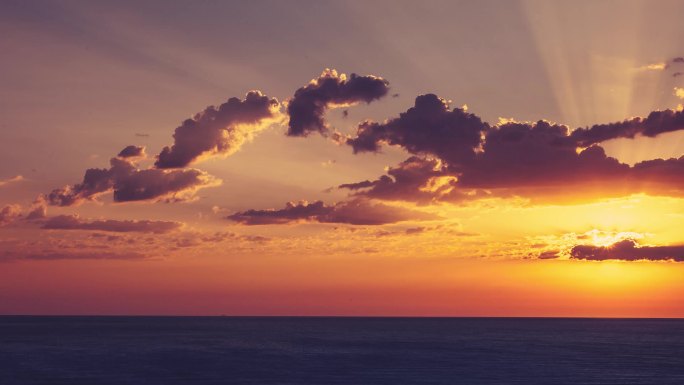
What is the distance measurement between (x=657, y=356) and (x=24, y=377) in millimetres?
140602

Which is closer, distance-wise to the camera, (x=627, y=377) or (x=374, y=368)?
(x=627, y=377)

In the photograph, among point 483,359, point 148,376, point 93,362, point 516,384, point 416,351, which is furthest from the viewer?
point 416,351

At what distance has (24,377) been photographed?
12300 cm

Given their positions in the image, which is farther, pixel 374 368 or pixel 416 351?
pixel 416 351

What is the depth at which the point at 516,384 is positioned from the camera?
383 feet

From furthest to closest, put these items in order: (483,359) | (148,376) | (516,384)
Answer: (483,359) < (148,376) < (516,384)

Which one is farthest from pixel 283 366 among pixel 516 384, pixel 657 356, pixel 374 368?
pixel 657 356

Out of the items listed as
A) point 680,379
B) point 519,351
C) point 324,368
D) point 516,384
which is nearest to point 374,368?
point 324,368

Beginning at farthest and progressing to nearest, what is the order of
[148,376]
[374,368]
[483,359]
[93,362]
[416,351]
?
1. [416,351]
2. [483,359]
3. [93,362]
4. [374,368]
5. [148,376]

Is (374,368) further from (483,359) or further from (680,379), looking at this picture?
(680,379)

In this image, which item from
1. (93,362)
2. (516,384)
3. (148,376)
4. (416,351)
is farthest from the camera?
(416,351)

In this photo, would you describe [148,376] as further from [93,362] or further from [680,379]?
[680,379]

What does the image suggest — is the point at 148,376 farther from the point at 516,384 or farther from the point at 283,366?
the point at 516,384

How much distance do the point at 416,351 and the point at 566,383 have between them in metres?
81.3
